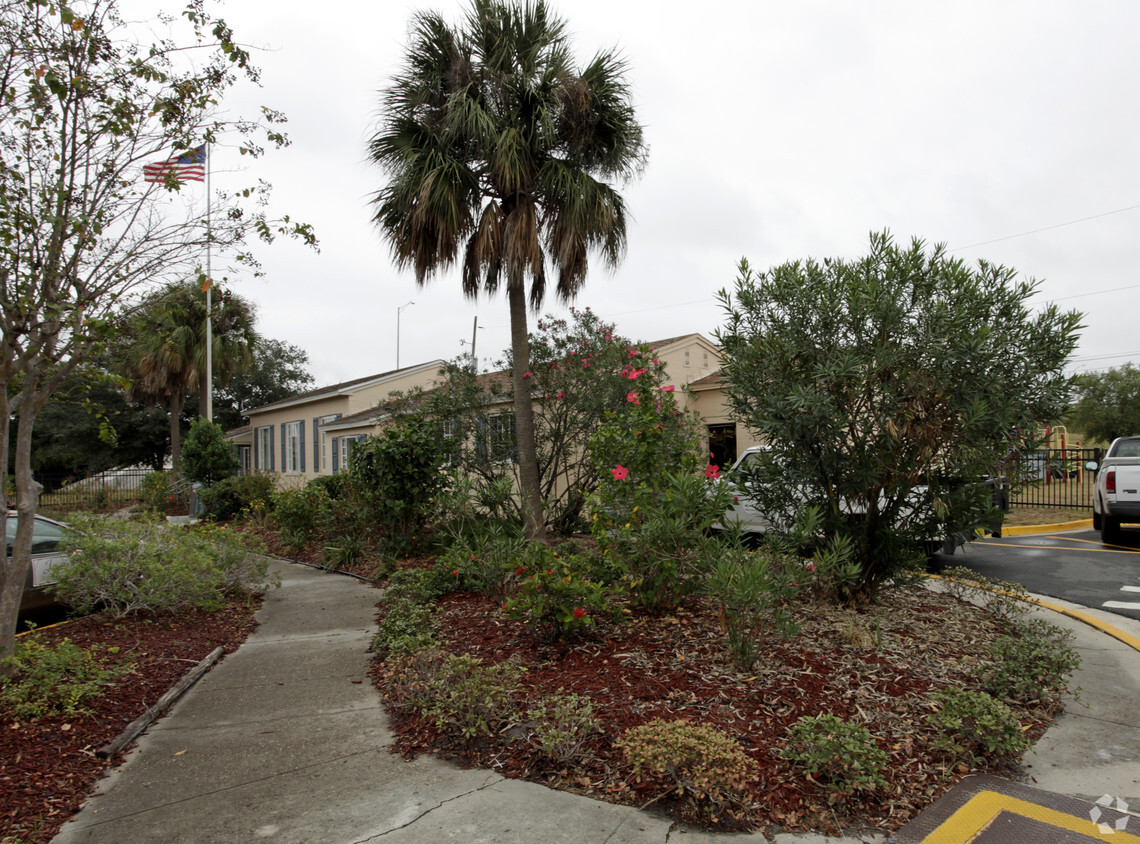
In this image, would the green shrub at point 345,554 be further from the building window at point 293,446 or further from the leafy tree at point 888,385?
the building window at point 293,446

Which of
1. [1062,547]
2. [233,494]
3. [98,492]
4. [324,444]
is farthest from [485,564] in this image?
[98,492]

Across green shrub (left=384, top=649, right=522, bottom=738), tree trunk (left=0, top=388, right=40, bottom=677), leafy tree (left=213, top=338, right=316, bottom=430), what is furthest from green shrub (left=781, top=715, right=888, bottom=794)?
leafy tree (left=213, top=338, right=316, bottom=430)

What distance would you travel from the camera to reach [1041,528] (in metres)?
12.0

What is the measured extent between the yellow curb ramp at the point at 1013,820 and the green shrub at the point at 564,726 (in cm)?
135

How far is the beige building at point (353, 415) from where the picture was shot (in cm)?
1501

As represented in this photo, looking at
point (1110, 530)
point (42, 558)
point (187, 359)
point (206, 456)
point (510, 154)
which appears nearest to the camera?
point (42, 558)

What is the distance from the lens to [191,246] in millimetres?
4691

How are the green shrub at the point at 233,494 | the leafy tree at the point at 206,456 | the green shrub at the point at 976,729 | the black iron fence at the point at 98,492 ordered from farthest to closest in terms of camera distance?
the black iron fence at the point at 98,492, the leafy tree at the point at 206,456, the green shrub at the point at 233,494, the green shrub at the point at 976,729

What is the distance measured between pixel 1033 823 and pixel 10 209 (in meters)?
6.04

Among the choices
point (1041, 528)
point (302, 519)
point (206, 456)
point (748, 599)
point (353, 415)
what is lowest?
point (1041, 528)

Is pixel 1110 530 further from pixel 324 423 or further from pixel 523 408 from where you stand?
pixel 324 423

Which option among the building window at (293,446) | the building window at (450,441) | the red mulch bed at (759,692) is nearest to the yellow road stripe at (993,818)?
the red mulch bed at (759,692)

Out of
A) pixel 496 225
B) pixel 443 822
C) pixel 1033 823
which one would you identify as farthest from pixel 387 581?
pixel 1033 823

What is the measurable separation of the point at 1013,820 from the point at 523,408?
22.5ft
